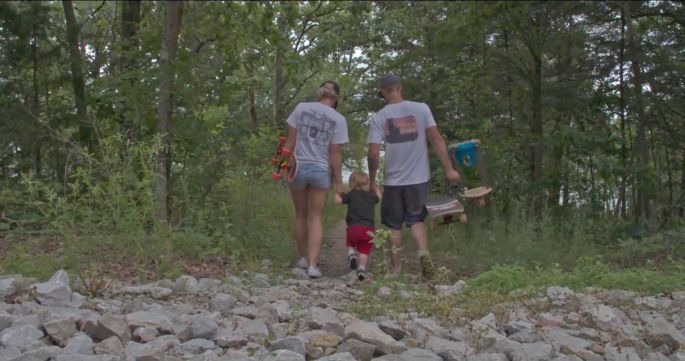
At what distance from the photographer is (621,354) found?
410 cm

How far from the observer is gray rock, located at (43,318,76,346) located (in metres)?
3.73

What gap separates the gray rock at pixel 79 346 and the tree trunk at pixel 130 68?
419cm

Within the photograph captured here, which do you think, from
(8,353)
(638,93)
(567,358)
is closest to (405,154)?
(567,358)

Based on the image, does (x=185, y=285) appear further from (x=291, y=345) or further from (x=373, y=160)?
(x=373, y=160)

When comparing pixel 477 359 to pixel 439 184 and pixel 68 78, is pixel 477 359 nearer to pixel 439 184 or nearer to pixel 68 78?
pixel 439 184

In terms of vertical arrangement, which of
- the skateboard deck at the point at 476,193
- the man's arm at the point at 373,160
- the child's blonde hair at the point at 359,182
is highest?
the man's arm at the point at 373,160

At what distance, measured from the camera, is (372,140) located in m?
7.45

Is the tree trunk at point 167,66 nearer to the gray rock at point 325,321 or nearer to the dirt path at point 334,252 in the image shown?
the dirt path at point 334,252

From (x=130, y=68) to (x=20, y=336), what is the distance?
6.00 meters

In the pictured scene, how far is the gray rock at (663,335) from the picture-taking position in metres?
4.40

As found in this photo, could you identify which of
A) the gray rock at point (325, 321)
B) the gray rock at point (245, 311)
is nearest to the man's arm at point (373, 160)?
the gray rock at point (245, 311)

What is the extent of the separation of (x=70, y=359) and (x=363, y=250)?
176 inches

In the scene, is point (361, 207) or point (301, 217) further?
point (361, 207)

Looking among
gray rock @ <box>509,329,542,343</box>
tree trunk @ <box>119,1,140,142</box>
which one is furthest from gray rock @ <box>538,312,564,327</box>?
tree trunk @ <box>119,1,140,142</box>
